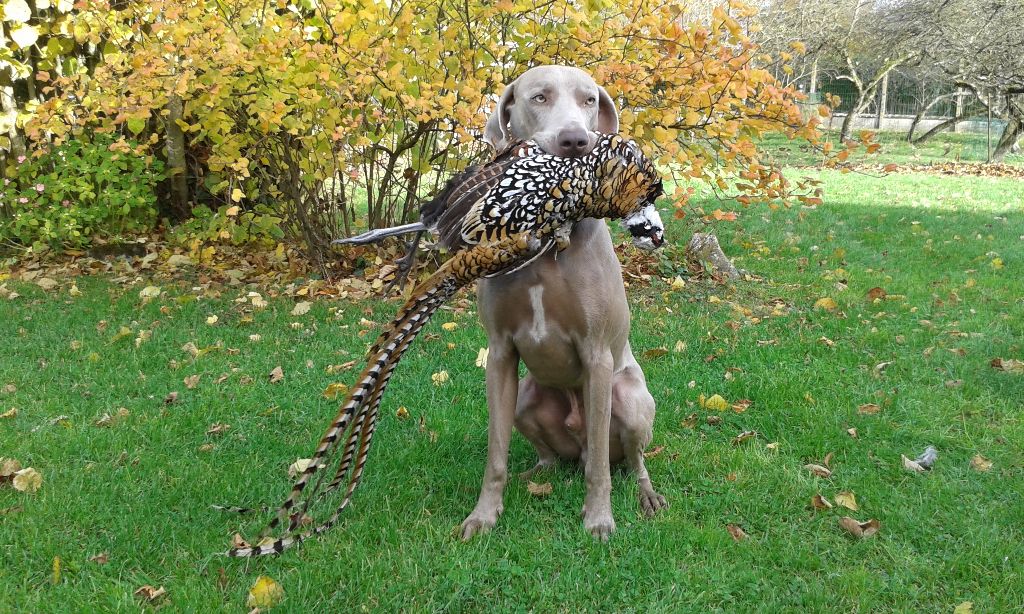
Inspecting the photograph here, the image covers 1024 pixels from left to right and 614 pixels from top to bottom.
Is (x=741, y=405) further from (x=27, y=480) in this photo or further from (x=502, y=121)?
(x=27, y=480)

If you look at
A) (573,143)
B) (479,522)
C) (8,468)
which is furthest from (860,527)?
(8,468)

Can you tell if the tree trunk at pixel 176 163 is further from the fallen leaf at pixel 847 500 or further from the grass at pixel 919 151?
the grass at pixel 919 151

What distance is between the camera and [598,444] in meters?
2.88

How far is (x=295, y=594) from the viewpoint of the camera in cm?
248

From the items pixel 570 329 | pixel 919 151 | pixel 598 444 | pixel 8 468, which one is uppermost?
pixel 919 151

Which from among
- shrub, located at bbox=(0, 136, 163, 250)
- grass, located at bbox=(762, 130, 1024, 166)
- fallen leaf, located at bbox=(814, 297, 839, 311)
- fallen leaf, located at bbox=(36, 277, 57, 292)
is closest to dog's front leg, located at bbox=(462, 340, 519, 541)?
fallen leaf, located at bbox=(814, 297, 839, 311)

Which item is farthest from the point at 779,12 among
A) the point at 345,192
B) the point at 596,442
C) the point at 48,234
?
the point at 596,442

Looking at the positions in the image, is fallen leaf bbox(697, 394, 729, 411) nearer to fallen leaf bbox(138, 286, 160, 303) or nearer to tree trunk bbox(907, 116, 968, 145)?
fallen leaf bbox(138, 286, 160, 303)

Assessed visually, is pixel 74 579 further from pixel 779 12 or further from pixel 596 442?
pixel 779 12

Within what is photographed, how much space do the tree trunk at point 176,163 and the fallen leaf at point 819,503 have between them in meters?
5.73

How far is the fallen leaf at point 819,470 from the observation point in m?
3.36

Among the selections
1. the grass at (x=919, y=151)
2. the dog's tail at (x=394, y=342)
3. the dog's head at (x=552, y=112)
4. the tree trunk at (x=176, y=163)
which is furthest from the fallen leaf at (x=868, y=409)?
the grass at (x=919, y=151)

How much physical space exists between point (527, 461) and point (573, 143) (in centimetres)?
170

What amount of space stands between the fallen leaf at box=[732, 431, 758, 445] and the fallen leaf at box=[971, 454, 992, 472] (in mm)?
959
